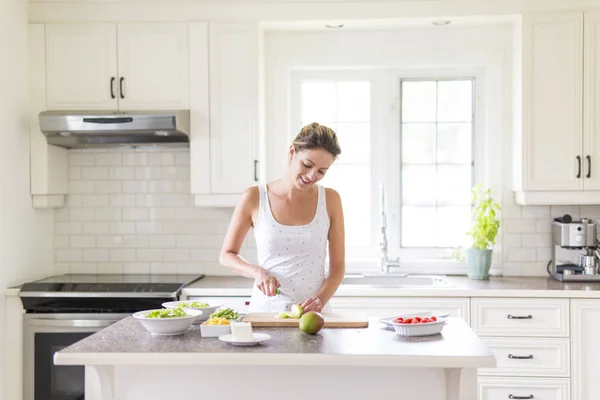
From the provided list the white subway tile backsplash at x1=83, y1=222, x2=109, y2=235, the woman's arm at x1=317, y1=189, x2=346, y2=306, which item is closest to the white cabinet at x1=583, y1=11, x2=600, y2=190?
the woman's arm at x1=317, y1=189, x2=346, y2=306

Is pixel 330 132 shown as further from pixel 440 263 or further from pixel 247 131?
pixel 440 263

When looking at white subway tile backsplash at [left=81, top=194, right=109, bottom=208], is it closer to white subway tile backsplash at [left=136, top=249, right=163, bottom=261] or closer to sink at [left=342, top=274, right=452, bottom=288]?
white subway tile backsplash at [left=136, top=249, right=163, bottom=261]

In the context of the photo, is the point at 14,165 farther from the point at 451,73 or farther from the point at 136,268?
the point at 451,73

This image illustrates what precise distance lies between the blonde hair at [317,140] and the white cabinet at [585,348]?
1844 millimetres

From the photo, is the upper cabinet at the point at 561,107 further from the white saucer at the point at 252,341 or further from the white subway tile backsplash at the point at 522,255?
the white saucer at the point at 252,341

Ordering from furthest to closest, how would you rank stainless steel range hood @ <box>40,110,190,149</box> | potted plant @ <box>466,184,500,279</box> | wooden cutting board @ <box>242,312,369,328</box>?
potted plant @ <box>466,184,500,279</box>, stainless steel range hood @ <box>40,110,190,149</box>, wooden cutting board @ <box>242,312,369,328</box>

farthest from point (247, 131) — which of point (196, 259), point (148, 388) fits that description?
point (148, 388)

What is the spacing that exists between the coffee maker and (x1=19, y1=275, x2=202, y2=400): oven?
216 centimetres

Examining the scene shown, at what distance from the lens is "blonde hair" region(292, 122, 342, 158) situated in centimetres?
274

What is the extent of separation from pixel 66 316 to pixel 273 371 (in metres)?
1.97

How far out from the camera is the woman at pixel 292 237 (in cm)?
293

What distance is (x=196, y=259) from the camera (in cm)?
464

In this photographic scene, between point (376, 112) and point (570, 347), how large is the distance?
1.81 meters

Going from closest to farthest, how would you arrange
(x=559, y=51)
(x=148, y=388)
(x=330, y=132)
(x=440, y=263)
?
(x=148, y=388) < (x=330, y=132) < (x=559, y=51) < (x=440, y=263)
